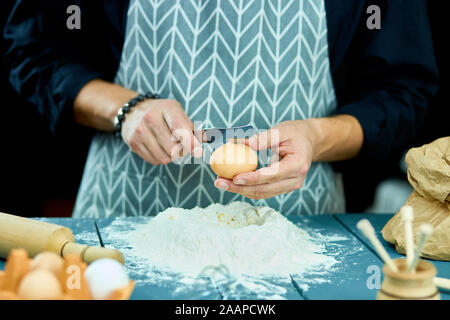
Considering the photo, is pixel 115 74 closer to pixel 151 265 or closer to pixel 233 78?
pixel 233 78

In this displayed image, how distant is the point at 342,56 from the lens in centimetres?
159

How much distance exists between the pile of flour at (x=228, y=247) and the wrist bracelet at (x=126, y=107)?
1.16 feet

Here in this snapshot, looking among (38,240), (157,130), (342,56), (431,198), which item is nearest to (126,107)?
(157,130)

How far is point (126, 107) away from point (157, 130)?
13cm

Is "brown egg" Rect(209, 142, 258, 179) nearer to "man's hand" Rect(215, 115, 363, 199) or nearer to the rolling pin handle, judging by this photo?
"man's hand" Rect(215, 115, 363, 199)

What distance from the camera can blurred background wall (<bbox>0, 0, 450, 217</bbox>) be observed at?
8.82ft

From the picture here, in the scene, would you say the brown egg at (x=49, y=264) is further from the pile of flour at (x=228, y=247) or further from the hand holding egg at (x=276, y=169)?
the hand holding egg at (x=276, y=169)

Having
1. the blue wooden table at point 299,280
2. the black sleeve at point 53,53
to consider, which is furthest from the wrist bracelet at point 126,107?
the blue wooden table at point 299,280

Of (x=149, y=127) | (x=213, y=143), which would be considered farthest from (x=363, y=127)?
(x=149, y=127)

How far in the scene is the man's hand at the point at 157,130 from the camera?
51.3 inches

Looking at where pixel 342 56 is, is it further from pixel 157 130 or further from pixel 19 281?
pixel 19 281

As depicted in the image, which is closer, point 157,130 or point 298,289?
point 298,289

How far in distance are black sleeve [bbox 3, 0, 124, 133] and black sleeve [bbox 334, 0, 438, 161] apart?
748 millimetres

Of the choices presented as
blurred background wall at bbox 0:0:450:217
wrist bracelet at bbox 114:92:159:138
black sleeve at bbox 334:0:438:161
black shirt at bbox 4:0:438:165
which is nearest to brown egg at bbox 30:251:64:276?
wrist bracelet at bbox 114:92:159:138
